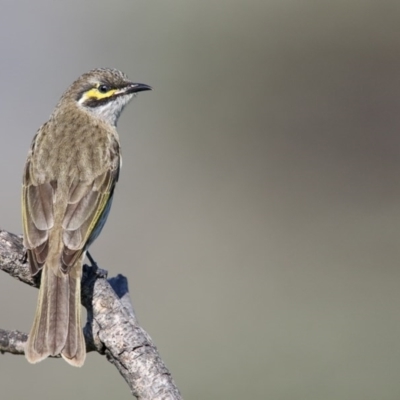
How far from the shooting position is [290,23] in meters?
26.4

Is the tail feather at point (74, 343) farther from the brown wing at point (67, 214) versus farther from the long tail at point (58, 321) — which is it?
the brown wing at point (67, 214)

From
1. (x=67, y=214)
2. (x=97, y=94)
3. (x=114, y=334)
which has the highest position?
(x=97, y=94)

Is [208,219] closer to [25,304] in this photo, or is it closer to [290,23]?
[25,304]

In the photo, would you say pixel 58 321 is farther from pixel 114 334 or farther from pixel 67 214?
pixel 67 214

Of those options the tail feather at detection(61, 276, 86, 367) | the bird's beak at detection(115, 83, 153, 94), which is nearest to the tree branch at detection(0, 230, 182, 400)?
the tail feather at detection(61, 276, 86, 367)

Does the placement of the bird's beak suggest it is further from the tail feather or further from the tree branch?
the tail feather

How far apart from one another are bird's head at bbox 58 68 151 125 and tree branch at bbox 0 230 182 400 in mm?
2066

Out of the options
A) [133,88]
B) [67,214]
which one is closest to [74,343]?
[67,214]

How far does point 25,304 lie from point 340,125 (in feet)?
34.2

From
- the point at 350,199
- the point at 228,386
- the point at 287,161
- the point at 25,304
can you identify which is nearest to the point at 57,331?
the point at 228,386

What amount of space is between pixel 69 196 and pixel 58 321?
1.19m

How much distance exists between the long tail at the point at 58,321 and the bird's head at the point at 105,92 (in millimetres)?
2158

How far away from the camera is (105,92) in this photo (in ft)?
31.6

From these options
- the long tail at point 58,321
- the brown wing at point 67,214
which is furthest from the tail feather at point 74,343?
the brown wing at point 67,214
